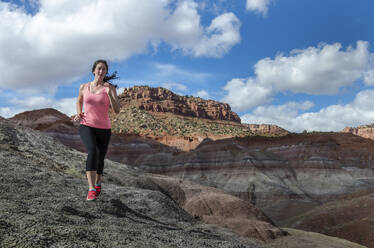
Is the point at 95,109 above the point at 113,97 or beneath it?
beneath

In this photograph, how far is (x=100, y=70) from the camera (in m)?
5.39

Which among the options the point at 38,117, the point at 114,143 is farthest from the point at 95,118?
the point at 38,117

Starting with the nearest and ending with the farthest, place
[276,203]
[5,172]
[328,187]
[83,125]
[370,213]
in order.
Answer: [83,125] → [5,172] → [370,213] → [276,203] → [328,187]

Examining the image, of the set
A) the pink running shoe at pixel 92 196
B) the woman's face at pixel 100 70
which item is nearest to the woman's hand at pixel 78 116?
the woman's face at pixel 100 70

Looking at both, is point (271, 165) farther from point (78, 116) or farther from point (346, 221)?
point (78, 116)

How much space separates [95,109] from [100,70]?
2.32ft

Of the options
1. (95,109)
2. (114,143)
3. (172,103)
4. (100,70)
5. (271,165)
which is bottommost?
(95,109)

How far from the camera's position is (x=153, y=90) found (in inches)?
5044

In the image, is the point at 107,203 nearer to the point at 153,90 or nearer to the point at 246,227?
the point at 246,227

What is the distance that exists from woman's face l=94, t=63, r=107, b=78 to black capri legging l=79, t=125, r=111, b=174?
917mm

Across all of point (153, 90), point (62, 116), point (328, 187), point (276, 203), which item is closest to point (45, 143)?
point (276, 203)

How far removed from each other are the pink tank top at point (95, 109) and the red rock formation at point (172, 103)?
337ft

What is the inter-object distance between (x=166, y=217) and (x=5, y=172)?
3.39 m

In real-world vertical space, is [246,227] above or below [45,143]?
below
